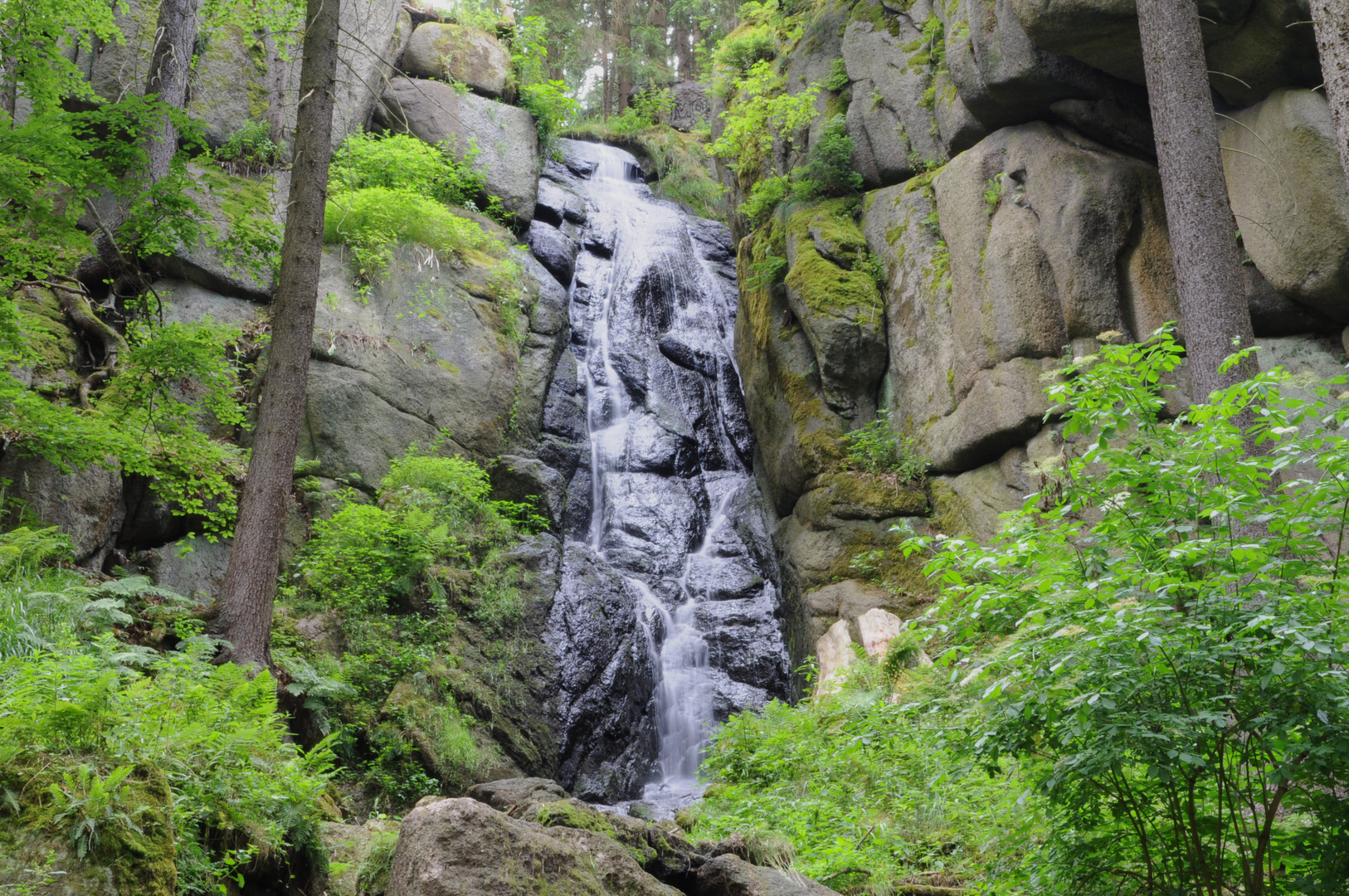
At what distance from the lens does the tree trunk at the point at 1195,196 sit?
25.3 ft

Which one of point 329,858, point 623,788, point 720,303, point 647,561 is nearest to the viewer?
point 329,858

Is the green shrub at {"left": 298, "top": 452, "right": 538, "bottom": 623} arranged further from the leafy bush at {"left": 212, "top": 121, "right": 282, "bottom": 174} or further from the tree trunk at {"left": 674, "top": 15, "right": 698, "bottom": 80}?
the tree trunk at {"left": 674, "top": 15, "right": 698, "bottom": 80}

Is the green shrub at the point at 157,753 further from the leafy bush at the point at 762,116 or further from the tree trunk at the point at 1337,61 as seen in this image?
the leafy bush at the point at 762,116

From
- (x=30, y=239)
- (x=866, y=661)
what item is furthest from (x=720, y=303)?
(x=30, y=239)

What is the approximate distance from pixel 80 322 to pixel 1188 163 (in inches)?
495

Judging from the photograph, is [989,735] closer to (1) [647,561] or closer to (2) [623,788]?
(2) [623,788]

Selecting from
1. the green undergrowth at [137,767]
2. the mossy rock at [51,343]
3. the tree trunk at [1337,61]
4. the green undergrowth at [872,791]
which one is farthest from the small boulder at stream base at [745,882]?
the mossy rock at [51,343]

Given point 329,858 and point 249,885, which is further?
point 329,858

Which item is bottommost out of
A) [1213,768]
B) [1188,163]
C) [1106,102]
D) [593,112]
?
[1213,768]

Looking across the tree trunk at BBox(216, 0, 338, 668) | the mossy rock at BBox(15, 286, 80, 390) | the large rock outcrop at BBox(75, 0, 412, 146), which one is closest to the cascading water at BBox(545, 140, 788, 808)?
the tree trunk at BBox(216, 0, 338, 668)

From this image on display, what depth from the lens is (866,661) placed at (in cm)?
977

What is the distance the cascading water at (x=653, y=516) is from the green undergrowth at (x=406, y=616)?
1323 millimetres

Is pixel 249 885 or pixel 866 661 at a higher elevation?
pixel 866 661

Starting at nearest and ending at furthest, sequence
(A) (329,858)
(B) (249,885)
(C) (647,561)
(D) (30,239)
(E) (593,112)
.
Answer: (B) (249,885), (A) (329,858), (D) (30,239), (C) (647,561), (E) (593,112)
